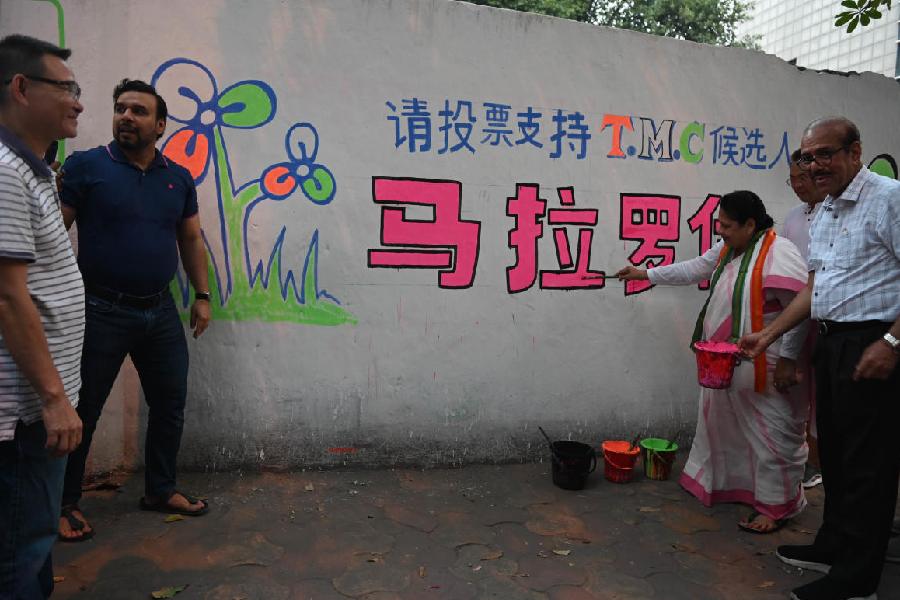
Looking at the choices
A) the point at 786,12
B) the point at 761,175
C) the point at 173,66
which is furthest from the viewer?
the point at 786,12

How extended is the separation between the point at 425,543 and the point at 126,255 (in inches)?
74.9

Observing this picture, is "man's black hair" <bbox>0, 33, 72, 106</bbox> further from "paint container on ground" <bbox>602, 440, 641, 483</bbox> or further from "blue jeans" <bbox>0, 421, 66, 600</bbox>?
"paint container on ground" <bbox>602, 440, 641, 483</bbox>

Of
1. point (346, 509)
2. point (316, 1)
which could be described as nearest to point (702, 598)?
point (346, 509)

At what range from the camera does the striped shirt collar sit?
169cm

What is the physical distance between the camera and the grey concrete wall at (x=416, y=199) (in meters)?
3.47

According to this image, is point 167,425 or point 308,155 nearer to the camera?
point 167,425

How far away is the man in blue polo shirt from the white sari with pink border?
282 centimetres

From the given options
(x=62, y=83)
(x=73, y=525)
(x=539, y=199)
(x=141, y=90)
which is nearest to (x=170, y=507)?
(x=73, y=525)

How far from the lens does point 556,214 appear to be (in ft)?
13.2

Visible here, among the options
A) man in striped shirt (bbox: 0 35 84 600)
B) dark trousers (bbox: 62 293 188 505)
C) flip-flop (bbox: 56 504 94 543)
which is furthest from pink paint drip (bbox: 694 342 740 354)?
flip-flop (bbox: 56 504 94 543)

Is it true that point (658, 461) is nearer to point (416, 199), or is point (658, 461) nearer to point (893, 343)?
point (893, 343)

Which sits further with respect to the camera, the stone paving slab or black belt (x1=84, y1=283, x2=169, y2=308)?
black belt (x1=84, y1=283, x2=169, y2=308)

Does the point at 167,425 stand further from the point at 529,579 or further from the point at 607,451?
the point at 607,451

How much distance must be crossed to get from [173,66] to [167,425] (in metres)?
1.86
